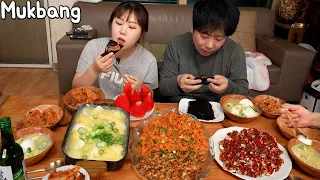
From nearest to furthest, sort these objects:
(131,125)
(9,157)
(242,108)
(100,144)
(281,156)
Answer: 1. (9,157)
2. (100,144)
3. (281,156)
4. (131,125)
5. (242,108)

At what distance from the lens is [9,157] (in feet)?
2.53

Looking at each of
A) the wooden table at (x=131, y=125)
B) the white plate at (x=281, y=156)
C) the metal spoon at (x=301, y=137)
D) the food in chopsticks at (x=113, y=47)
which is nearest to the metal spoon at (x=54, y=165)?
the wooden table at (x=131, y=125)

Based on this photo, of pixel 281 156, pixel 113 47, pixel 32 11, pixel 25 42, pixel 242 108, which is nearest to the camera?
pixel 281 156

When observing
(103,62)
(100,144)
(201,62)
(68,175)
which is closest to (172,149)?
(100,144)

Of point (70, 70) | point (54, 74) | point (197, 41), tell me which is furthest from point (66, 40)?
point (197, 41)

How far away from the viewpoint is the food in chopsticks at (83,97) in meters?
1.34

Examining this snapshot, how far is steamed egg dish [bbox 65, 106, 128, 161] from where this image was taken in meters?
0.95

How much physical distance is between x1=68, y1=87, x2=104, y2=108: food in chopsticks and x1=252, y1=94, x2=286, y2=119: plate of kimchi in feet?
2.73

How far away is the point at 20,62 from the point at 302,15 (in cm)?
403

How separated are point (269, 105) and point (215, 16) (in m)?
0.54

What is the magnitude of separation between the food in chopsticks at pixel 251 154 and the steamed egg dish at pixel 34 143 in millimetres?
670

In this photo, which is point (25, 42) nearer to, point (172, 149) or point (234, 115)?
point (234, 115)

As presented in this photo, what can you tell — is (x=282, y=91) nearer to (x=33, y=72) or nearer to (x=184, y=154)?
(x=184, y=154)

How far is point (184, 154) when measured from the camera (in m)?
0.97
